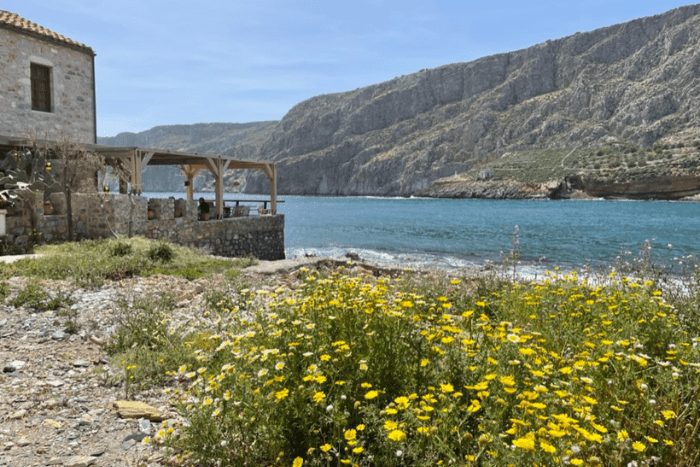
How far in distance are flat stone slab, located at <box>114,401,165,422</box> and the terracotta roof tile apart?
56.4 ft

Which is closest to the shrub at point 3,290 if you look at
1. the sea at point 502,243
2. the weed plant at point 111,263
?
the weed plant at point 111,263

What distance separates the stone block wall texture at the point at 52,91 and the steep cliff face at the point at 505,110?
365 feet

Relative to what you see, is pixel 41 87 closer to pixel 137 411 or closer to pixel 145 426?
pixel 137 411

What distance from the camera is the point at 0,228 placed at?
40.6 feet

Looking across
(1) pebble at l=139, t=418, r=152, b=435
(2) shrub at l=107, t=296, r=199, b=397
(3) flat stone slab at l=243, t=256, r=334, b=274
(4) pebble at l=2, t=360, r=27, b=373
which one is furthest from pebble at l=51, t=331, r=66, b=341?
(3) flat stone slab at l=243, t=256, r=334, b=274

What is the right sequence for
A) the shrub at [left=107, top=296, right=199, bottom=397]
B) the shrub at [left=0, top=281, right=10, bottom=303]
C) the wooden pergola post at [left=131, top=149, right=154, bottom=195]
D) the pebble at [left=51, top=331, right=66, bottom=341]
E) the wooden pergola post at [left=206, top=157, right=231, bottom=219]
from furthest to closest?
1. the wooden pergola post at [left=206, top=157, right=231, bottom=219]
2. the wooden pergola post at [left=131, top=149, right=154, bottom=195]
3. the shrub at [left=0, top=281, right=10, bottom=303]
4. the pebble at [left=51, top=331, right=66, bottom=341]
5. the shrub at [left=107, top=296, right=199, bottom=397]

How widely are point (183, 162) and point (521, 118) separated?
420ft

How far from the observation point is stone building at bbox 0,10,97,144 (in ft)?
53.7

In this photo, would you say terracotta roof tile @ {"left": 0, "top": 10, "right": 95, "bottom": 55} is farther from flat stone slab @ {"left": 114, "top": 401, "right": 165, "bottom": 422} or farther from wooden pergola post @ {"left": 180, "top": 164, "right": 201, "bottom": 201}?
flat stone slab @ {"left": 114, "top": 401, "right": 165, "bottom": 422}

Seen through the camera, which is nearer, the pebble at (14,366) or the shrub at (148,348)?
the shrub at (148,348)

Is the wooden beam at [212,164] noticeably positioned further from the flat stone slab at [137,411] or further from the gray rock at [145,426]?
the gray rock at [145,426]

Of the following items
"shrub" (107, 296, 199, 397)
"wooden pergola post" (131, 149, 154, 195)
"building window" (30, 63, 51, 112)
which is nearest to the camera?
"shrub" (107, 296, 199, 397)

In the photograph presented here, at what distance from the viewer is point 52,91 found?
17.8 meters

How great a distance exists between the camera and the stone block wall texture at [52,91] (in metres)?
16.4
